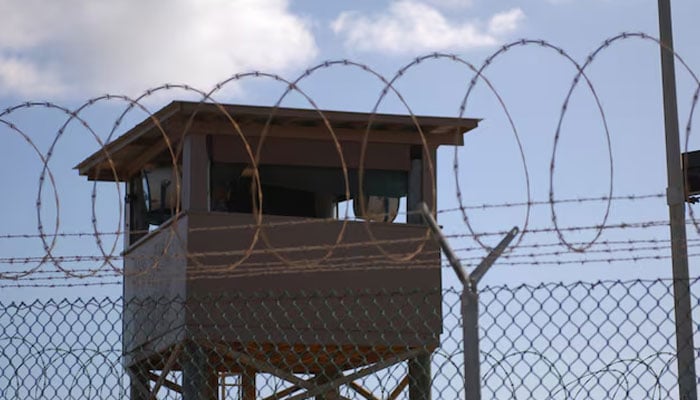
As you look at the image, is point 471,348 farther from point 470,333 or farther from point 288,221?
point 288,221

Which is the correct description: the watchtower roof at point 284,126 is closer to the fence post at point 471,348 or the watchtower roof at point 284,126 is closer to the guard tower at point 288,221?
the guard tower at point 288,221

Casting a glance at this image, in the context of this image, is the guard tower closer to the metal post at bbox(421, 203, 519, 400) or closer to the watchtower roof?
the watchtower roof

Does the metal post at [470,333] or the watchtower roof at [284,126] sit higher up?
the watchtower roof at [284,126]

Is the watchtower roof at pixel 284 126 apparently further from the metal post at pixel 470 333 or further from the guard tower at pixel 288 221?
the metal post at pixel 470 333

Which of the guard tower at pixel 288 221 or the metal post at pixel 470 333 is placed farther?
the guard tower at pixel 288 221

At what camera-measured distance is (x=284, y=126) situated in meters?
22.8

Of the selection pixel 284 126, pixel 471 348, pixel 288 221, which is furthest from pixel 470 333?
pixel 284 126

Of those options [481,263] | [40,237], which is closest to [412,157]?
[40,237]

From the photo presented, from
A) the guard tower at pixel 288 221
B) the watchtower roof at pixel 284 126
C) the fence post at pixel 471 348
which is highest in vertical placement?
the watchtower roof at pixel 284 126

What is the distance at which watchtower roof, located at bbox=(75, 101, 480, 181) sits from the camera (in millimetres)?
21781

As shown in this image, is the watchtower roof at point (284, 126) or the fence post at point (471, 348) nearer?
the fence post at point (471, 348)

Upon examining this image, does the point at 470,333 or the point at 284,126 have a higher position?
the point at 284,126

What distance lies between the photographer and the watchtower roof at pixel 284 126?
2178 cm

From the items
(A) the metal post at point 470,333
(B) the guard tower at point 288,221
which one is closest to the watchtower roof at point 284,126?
(B) the guard tower at point 288,221
